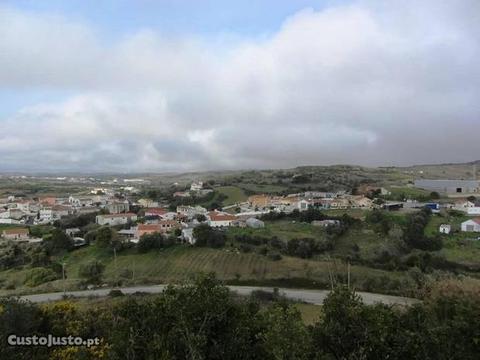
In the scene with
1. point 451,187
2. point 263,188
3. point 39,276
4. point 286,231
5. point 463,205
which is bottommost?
point 39,276

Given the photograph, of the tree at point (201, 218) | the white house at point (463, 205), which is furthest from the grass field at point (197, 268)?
the white house at point (463, 205)

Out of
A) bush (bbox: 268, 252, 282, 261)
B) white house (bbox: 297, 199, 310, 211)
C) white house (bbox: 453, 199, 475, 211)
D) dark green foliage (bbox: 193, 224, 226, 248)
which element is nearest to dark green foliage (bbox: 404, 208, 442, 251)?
bush (bbox: 268, 252, 282, 261)

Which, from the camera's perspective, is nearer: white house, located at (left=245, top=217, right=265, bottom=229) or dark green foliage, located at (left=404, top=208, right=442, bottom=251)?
dark green foliage, located at (left=404, top=208, right=442, bottom=251)

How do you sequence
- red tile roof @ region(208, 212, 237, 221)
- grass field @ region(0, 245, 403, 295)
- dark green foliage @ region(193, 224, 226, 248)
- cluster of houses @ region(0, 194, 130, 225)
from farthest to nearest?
cluster of houses @ region(0, 194, 130, 225) → red tile roof @ region(208, 212, 237, 221) → dark green foliage @ region(193, 224, 226, 248) → grass field @ region(0, 245, 403, 295)

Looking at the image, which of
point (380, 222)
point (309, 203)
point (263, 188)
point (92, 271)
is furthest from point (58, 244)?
point (263, 188)

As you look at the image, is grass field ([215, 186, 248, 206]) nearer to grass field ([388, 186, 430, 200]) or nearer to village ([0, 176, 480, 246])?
village ([0, 176, 480, 246])

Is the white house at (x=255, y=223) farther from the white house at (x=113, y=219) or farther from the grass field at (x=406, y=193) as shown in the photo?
the grass field at (x=406, y=193)

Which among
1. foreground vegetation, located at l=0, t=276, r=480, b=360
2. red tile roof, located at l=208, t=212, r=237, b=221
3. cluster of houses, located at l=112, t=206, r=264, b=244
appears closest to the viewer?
foreground vegetation, located at l=0, t=276, r=480, b=360

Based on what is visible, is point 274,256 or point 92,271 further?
point 274,256

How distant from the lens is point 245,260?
131ft

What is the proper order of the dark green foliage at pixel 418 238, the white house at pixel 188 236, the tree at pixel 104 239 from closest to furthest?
the dark green foliage at pixel 418 238 → the tree at pixel 104 239 → the white house at pixel 188 236

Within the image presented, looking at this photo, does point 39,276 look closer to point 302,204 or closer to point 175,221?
point 175,221

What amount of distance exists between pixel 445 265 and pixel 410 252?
4686 millimetres

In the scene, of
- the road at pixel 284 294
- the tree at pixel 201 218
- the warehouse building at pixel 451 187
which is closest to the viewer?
the road at pixel 284 294
